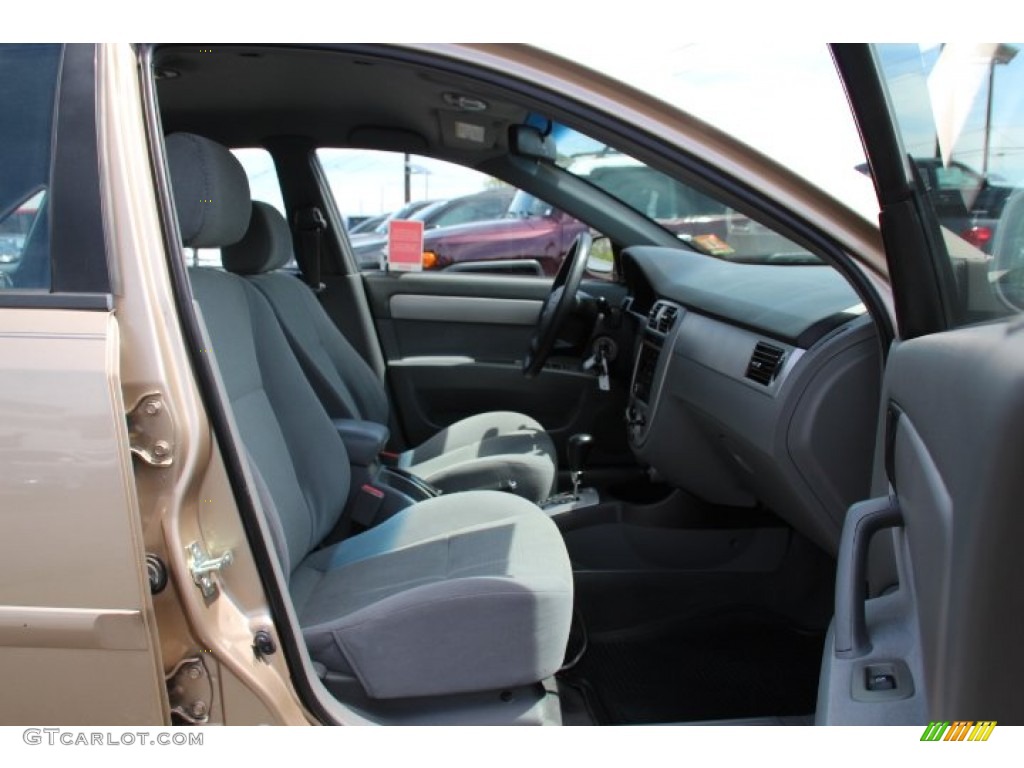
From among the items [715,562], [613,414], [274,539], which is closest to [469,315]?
[613,414]

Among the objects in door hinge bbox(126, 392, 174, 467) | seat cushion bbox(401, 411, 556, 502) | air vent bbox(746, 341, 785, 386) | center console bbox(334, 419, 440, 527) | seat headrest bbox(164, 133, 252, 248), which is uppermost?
seat headrest bbox(164, 133, 252, 248)

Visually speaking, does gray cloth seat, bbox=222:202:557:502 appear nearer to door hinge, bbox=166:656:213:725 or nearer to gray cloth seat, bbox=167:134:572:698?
gray cloth seat, bbox=167:134:572:698

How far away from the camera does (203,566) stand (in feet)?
3.94

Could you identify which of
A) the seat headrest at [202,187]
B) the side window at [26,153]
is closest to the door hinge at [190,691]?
the side window at [26,153]

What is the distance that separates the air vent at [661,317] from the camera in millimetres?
2518

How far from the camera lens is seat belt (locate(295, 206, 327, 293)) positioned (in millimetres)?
3426

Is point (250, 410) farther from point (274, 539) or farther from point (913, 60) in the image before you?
point (913, 60)

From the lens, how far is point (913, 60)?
1.16 meters

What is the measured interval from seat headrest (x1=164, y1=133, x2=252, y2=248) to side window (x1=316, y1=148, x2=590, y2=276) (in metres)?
1.68

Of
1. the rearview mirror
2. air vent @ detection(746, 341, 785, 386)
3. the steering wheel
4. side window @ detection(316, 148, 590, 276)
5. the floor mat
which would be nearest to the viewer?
air vent @ detection(746, 341, 785, 386)

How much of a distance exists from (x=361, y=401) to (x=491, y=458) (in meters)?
0.60

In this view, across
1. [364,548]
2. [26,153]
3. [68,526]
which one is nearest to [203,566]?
[68,526]

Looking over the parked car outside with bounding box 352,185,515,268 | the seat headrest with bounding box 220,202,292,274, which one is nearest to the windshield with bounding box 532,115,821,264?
the parked car outside with bounding box 352,185,515,268

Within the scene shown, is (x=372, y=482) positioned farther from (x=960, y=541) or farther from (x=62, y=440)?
(x=960, y=541)
